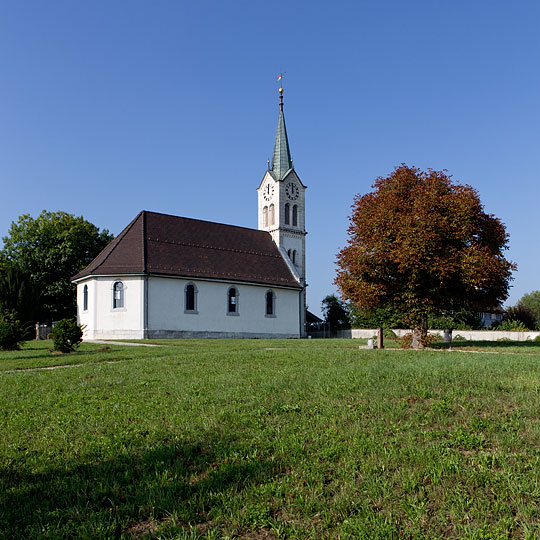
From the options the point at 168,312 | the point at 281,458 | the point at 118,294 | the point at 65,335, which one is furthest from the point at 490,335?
the point at 281,458

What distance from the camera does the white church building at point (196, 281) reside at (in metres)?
34.4

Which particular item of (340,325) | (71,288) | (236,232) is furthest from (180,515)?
(340,325)

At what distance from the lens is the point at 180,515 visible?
4.49m

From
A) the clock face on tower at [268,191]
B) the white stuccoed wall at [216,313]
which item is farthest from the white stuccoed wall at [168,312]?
the clock face on tower at [268,191]

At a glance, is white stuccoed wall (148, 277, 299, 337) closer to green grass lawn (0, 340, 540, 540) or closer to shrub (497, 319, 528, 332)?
shrub (497, 319, 528, 332)

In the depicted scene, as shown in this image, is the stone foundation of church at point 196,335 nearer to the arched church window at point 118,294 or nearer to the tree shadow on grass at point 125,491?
the arched church window at point 118,294

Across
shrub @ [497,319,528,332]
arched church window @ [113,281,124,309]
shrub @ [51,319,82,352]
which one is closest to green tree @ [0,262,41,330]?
arched church window @ [113,281,124,309]

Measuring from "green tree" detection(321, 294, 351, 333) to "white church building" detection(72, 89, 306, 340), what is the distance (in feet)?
32.4

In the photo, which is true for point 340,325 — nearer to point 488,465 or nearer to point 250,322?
point 250,322

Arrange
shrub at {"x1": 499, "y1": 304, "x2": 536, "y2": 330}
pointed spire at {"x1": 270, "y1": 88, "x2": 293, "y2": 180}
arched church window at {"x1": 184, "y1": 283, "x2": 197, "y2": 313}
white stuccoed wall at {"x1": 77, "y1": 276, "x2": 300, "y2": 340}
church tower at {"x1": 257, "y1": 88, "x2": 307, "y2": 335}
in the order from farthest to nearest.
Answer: shrub at {"x1": 499, "y1": 304, "x2": 536, "y2": 330} → pointed spire at {"x1": 270, "y1": 88, "x2": 293, "y2": 180} → church tower at {"x1": 257, "y1": 88, "x2": 307, "y2": 335} → arched church window at {"x1": 184, "y1": 283, "x2": 197, "y2": 313} → white stuccoed wall at {"x1": 77, "y1": 276, "x2": 300, "y2": 340}

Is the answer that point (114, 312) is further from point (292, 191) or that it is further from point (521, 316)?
point (521, 316)

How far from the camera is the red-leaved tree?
1827 centimetres

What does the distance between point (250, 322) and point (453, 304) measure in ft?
68.0

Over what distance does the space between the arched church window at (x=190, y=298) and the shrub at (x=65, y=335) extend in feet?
55.7
